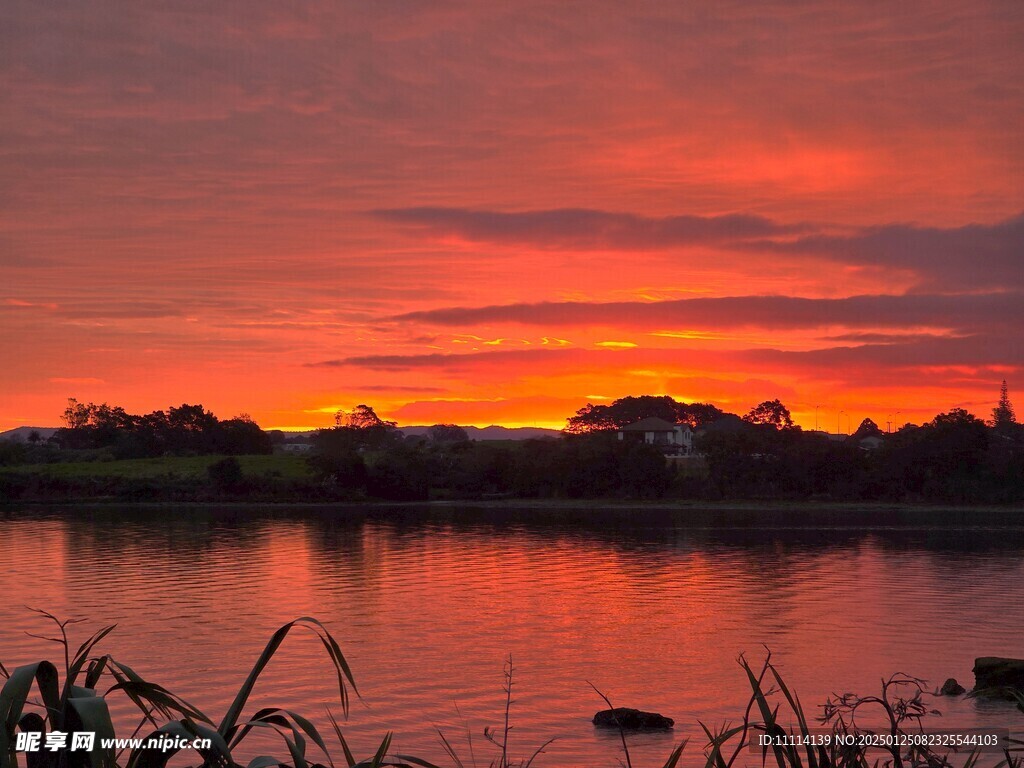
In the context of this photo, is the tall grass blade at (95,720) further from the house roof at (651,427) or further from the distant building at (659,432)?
the house roof at (651,427)

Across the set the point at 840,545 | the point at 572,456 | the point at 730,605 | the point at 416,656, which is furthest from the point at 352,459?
the point at 416,656

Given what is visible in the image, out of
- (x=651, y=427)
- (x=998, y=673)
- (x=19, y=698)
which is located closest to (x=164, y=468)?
(x=651, y=427)

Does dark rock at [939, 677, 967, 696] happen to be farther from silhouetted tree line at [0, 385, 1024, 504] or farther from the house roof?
the house roof

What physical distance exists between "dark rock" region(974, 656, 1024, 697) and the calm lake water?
62 cm

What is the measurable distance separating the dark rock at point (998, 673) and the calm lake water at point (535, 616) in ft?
2.03

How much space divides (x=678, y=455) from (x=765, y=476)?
5197cm

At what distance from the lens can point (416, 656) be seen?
3291cm

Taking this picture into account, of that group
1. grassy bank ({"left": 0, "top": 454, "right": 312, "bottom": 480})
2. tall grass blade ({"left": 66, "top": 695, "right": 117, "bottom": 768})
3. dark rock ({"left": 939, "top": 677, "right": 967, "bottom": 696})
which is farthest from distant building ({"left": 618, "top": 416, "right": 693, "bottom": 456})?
tall grass blade ({"left": 66, "top": 695, "right": 117, "bottom": 768})

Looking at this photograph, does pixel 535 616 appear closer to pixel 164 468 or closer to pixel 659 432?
pixel 164 468

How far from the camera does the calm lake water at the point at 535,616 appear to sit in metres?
26.0

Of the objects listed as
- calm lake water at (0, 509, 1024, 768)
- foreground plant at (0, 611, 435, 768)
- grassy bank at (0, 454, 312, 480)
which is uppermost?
grassy bank at (0, 454, 312, 480)

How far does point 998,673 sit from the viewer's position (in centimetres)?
2488

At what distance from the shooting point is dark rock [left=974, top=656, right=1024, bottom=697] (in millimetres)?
24531

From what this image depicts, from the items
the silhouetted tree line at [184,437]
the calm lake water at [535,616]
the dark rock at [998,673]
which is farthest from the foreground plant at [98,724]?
the silhouetted tree line at [184,437]
